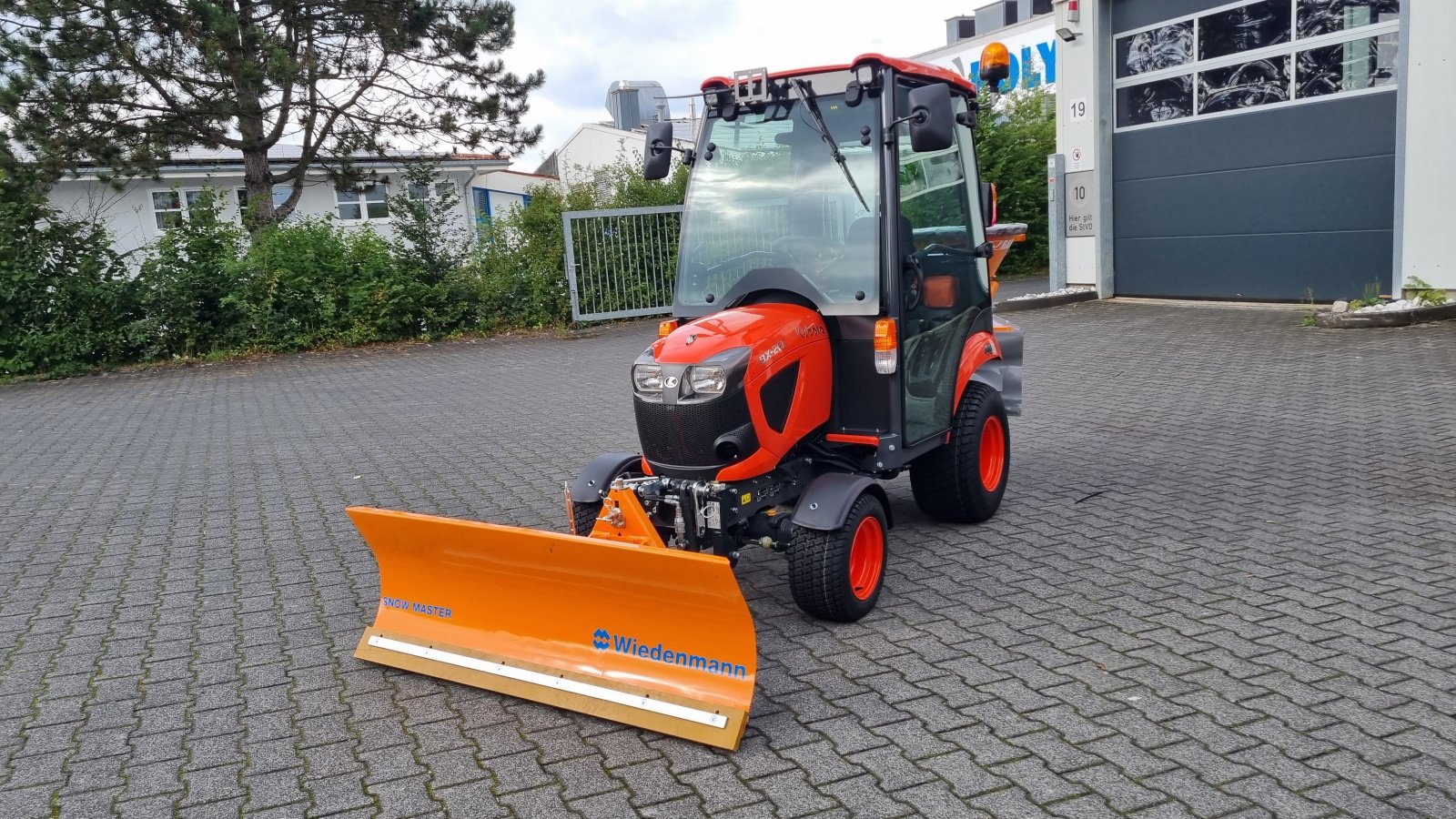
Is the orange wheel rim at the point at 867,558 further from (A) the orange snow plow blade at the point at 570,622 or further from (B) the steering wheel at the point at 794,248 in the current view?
(B) the steering wheel at the point at 794,248

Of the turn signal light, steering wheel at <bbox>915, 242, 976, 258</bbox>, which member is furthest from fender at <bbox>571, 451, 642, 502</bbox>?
steering wheel at <bbox>915, 242, 976, 258</bbox>

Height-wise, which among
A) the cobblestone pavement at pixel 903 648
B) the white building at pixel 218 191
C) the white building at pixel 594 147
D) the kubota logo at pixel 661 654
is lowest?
the cobblestone pavement at pixel 903 648

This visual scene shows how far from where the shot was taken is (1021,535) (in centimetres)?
593

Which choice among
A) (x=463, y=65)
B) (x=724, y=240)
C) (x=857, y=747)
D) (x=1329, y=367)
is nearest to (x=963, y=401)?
(x=724, y=240)

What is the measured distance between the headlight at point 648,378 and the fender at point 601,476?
1.64 ft

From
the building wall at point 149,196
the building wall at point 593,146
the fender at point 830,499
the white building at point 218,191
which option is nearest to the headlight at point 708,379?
the fender at point 830,499

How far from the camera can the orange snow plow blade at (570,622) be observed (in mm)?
3822

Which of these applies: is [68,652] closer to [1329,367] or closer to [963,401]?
[963,401]

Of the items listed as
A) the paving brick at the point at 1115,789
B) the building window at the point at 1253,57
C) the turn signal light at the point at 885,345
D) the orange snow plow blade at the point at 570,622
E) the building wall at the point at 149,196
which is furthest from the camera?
the building wall at the point at 149,196

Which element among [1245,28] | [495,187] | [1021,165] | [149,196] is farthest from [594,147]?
[1245,28]

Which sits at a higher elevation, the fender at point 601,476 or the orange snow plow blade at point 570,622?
the fender at point 601,476

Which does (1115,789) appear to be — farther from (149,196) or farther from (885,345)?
(149,196)

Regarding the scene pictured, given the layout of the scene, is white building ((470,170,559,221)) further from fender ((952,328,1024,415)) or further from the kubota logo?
the kubota logo

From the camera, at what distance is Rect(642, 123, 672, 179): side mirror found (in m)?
5.59
